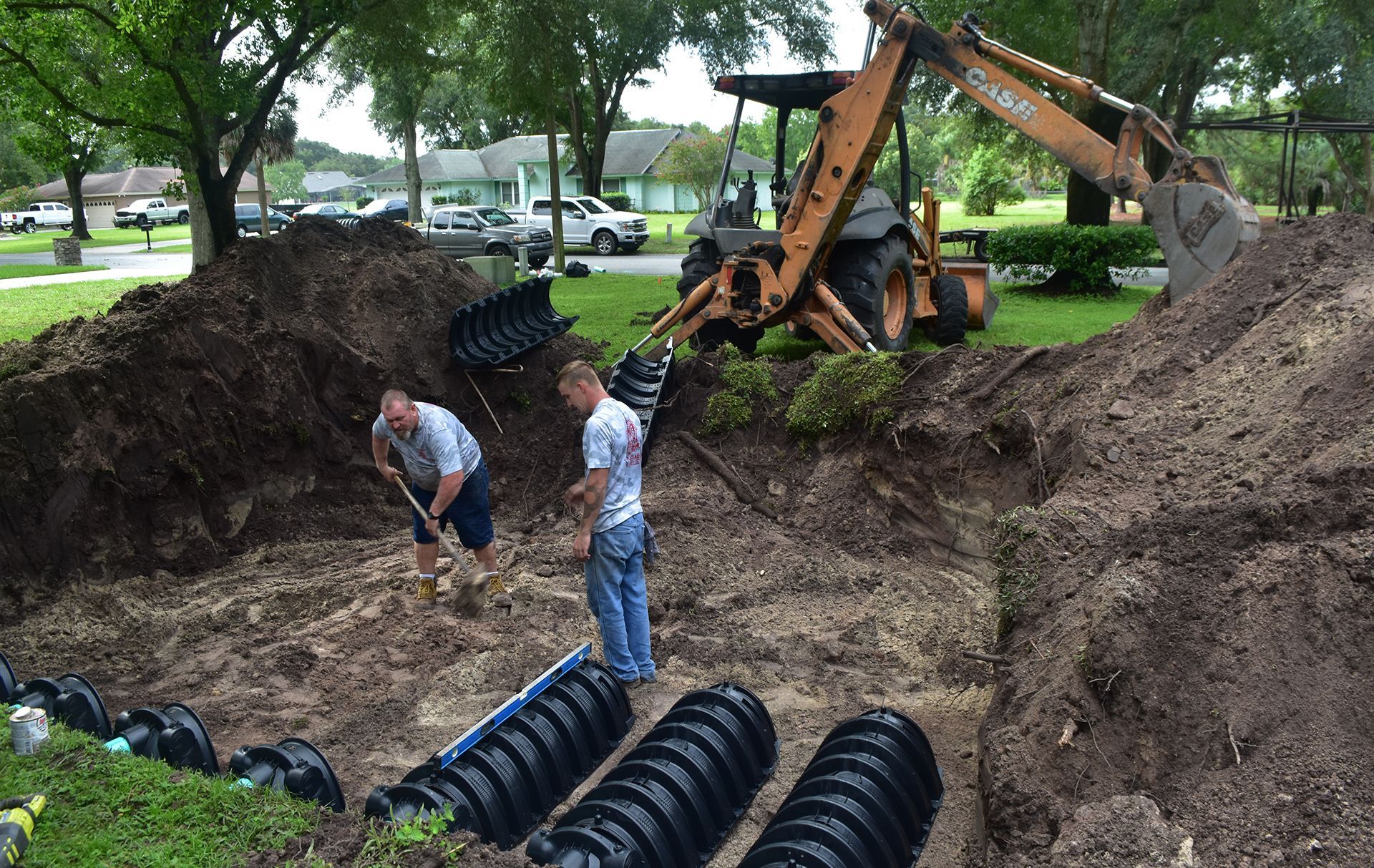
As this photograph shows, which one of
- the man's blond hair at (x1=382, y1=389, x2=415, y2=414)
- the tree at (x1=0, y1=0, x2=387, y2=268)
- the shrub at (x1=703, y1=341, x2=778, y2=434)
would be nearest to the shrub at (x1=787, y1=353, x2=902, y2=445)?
the shrub at (x1=703, y1=341, x2=778, y2=434)

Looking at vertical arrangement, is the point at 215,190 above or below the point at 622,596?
above

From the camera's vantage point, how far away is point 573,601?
7012 millimetres

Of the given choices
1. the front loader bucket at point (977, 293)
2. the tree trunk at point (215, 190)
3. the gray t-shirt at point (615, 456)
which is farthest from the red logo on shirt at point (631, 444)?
the tree trunk at point (215, 190)

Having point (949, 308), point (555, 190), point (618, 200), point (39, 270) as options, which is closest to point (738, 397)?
point (949, 308)

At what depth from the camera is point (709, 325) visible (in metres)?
11.2

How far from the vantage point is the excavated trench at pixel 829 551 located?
3732 mm

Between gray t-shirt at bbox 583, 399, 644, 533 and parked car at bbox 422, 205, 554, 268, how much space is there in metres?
19.7

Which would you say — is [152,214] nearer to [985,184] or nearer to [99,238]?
[99,238]

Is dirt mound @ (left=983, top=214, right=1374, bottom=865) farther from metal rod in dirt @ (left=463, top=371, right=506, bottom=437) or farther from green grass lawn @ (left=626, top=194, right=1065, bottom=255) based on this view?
green grass lawn @ (left=626, top=194, right=1065, bottom=255)

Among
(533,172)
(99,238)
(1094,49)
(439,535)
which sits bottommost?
(439,535)

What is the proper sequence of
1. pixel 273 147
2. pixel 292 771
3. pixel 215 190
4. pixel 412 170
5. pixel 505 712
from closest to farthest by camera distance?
pixel 292 771 < pixel 505 712 < pixel 215 190 < pixel 273 147 < pixel 412 170

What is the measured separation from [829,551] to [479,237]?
779 inches

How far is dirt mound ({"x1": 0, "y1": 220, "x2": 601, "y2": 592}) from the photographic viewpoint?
23.1ft

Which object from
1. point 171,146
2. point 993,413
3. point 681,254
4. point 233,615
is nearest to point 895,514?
point 993,413
